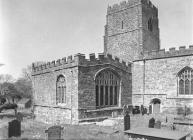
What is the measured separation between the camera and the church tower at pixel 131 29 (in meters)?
27.9

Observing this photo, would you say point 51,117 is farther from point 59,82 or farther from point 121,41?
point 121,41

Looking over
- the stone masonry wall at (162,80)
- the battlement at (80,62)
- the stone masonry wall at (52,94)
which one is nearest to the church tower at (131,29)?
the stone masonry wall at (162,80)

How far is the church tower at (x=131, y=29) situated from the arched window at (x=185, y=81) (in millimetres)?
6557

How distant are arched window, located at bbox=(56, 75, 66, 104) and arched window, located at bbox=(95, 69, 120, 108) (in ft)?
10.4

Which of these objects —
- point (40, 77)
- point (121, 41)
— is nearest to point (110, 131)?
point (40, 77)

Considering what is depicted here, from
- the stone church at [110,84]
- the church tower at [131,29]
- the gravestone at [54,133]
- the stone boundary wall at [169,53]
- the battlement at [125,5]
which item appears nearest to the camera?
the gravestone at [54,133]

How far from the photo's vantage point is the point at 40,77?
2572cm

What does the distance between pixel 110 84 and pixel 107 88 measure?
61 centimetres

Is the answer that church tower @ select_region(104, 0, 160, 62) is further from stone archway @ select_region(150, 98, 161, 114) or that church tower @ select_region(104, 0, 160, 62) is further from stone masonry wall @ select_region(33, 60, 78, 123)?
stone masonry wall @ select_region(33, 60, 78, 123)

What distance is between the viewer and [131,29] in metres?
28.8

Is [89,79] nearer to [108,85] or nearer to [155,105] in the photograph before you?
[108,85]

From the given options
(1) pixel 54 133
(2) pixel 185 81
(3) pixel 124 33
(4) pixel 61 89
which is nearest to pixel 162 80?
(2) pixel 185 81

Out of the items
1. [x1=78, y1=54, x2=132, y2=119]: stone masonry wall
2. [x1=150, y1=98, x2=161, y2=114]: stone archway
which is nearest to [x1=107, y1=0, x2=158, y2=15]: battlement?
[x1=78, y1=54, x2=132, y2=119]: stone masonry wall

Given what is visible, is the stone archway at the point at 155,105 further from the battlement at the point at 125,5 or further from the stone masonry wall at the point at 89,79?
the battlement at the point at 125,5
